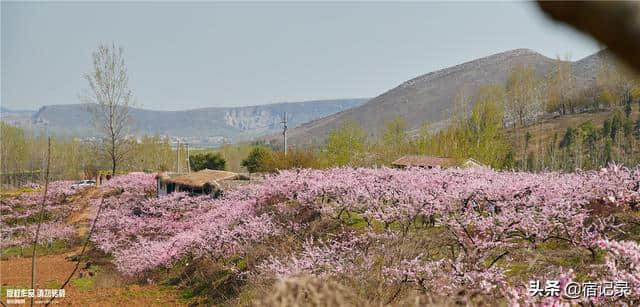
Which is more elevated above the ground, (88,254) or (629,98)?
(629,98)

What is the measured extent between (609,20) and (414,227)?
35.2ft

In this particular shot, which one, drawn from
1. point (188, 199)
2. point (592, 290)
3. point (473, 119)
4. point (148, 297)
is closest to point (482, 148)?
point (473, 119)

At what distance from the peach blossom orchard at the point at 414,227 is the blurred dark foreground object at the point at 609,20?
265cm

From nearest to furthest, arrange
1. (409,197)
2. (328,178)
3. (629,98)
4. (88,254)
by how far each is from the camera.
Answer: (409,197)
(328,178)
(88,254)
(629,98)

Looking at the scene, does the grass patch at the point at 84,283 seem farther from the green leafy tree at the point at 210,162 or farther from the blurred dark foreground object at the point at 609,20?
the green leafy tree at the point at 210,162

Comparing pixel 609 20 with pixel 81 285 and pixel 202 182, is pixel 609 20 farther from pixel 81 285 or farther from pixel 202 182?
pixel 202 182

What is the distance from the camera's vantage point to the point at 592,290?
3.99 meters

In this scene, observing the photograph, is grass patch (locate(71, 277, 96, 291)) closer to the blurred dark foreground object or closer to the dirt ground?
the dirt ground

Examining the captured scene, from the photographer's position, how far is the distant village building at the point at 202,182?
20.4 m

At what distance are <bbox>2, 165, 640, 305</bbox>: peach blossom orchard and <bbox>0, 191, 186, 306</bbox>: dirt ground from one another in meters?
0.97

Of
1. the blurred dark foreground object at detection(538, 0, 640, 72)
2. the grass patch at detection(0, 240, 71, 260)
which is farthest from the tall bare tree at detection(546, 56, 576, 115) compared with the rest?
the blurred dark foreground object at detection(538, 0, 640, 72)

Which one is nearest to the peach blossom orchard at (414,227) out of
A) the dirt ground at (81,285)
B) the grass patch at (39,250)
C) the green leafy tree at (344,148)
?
the dirt ground at (81,285)

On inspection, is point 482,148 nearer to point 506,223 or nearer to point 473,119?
point 473,119

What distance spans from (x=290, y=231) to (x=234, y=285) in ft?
6.38
